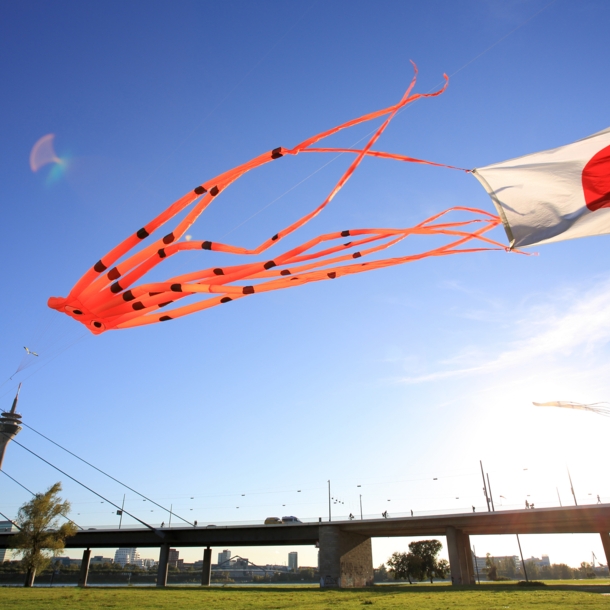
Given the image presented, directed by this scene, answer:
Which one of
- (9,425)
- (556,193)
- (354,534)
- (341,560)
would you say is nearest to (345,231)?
(556,193)

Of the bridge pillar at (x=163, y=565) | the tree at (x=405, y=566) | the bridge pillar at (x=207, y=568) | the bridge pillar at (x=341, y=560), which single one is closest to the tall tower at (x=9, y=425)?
the bridge pillar at (x=341, y=560)

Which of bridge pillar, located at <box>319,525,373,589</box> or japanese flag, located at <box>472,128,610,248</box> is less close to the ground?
japanese flag, located at <box>472,128,610,248</box>

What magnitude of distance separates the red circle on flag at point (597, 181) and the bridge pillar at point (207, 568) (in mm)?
70625

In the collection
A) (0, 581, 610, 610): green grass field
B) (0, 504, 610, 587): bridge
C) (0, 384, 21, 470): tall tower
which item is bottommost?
(0, 581, 610, 610): green grass field

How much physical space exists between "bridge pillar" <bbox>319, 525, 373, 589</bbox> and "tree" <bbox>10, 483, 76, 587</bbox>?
31.4 meters

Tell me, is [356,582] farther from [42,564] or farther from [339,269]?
[339,269]

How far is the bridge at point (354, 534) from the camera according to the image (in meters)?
50.5

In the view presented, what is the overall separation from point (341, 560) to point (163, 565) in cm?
2601

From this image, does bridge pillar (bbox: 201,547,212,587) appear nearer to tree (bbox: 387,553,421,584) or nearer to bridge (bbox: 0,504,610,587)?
bridge (bbox: 0,504,610,587)

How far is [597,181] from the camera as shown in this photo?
6711mm

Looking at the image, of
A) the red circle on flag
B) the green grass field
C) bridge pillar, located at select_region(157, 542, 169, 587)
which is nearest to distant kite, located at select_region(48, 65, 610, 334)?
the red circle on flag

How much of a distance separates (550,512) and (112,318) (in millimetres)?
53304

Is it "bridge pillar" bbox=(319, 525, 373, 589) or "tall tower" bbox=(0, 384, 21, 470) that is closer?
"tall tower" bbox=(0, 384, 21, 470)

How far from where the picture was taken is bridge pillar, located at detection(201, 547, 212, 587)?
6309 cm
